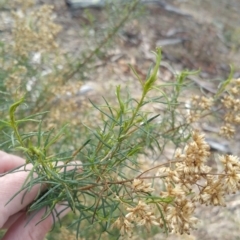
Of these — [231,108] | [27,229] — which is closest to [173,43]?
[231,108]

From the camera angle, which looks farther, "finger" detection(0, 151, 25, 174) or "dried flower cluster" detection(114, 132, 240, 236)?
"finger" detection(0, 151, 25, 174)

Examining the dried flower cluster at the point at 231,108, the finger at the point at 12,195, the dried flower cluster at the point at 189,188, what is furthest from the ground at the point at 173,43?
the dried flower cluster at the point at 189,188

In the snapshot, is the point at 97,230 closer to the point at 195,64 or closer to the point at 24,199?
the point at 24,199

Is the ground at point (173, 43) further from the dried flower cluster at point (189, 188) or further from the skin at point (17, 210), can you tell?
the dried flower cluster at point (189, 188)

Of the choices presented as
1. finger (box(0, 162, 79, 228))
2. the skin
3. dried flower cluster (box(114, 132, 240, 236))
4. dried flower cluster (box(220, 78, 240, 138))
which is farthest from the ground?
dried flower cluster (box(114, 132, 240, 236))

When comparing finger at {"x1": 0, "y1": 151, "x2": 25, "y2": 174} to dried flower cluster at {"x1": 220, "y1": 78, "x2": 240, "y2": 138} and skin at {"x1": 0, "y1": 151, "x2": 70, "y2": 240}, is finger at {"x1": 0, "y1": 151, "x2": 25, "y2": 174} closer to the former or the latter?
skin at {"x1": 0, "y1": 151, "x2": 70, "y2": 240}

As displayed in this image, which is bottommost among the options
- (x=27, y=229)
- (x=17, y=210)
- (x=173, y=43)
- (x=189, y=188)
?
(x=173, y=43)

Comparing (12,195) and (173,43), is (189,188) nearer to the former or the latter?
(12,195)

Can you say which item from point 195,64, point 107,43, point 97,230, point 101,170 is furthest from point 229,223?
point 195,64
